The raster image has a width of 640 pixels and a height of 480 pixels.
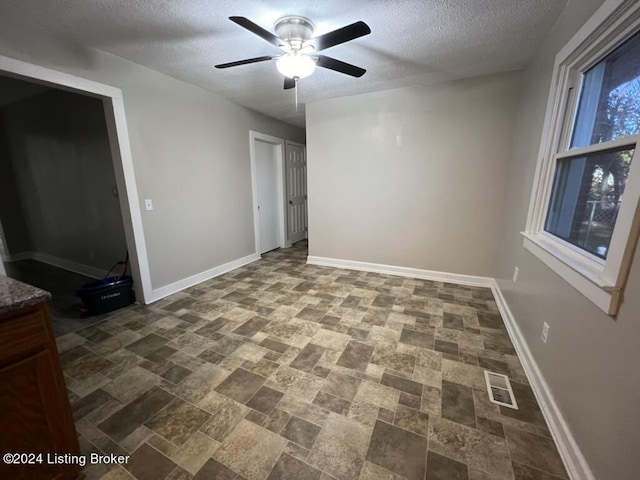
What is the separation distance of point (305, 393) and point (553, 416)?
1436mm

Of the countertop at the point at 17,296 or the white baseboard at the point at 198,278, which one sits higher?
the countertop at the point at 17,296

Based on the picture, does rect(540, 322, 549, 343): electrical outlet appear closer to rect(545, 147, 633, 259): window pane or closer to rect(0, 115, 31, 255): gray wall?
rect(545, 147, 633, 259): window pane

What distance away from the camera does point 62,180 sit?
3.71 meters

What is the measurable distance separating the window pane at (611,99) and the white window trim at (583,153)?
58 millimetres

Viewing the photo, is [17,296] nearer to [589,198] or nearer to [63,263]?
[589,198]

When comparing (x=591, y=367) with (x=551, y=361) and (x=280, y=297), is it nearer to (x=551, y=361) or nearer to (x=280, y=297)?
(x=551, y=361)

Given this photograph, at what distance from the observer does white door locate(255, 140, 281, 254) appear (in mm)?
4692

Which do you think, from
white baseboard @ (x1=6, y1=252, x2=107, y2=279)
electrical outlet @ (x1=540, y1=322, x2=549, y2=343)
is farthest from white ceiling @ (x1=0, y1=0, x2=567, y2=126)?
white baseboard @ (x1=6, y1=252, x2=107, y2=279)

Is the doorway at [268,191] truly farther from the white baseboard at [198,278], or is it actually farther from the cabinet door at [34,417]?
the cabinet door at [34,417]

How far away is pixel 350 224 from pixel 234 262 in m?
1.99

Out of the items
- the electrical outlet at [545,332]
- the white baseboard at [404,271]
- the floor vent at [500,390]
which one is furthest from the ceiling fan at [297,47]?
the white baseboard at [404,271]

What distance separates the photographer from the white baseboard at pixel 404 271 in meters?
3.38

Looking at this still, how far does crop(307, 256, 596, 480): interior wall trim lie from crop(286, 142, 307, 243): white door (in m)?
2.67

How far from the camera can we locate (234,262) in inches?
163
